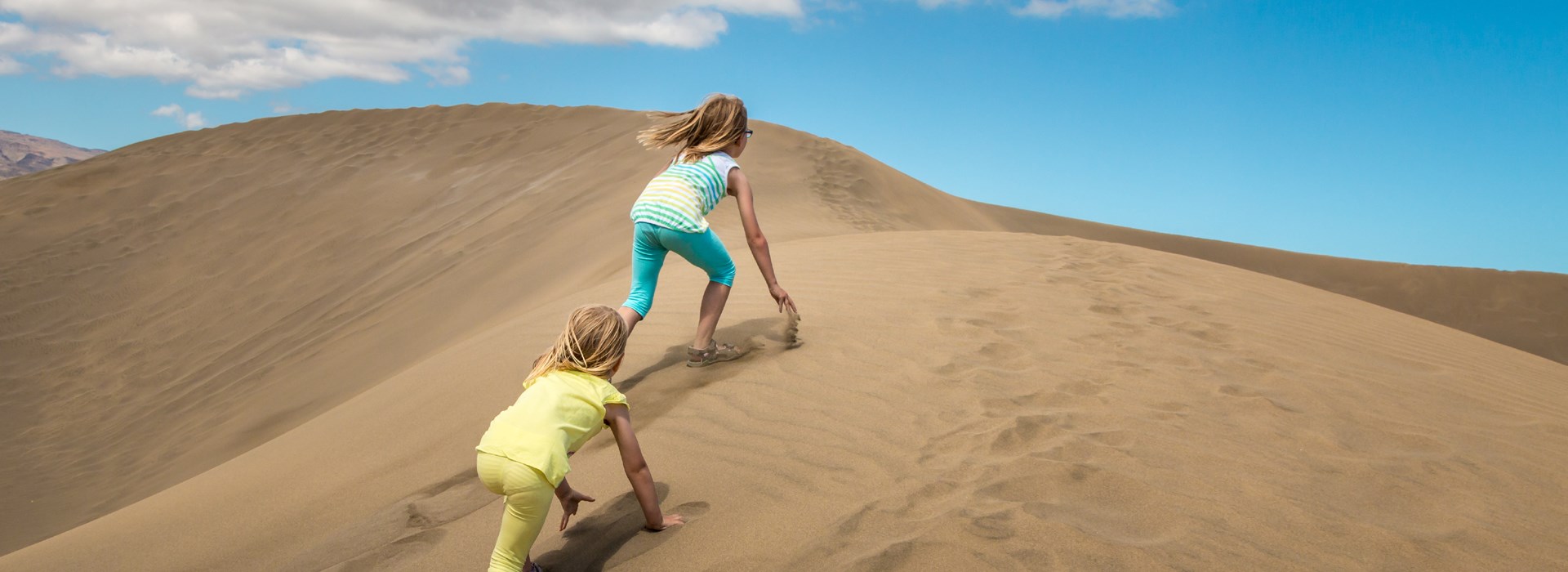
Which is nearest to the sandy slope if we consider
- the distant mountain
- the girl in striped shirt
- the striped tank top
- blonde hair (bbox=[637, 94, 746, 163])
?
the girl in striped shirt

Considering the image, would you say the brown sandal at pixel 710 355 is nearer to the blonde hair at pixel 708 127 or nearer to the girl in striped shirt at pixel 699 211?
the girl in striped shirt at pixel 699 211

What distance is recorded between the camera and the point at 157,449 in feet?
27.4

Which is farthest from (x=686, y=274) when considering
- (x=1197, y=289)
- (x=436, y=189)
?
(x=436, y=189)

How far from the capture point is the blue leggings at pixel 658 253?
3771 millimetres

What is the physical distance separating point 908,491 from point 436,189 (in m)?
14.3

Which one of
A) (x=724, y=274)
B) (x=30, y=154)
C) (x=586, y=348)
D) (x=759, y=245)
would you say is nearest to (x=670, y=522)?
(x=586, y=348)

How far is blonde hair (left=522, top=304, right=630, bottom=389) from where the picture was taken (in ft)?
8.74

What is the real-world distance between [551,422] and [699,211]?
1509 mm

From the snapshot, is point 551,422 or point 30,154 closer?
point 551,422

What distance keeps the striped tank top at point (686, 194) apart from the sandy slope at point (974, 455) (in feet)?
2.31

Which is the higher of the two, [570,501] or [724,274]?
[724,274]

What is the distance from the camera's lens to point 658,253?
3.89 m

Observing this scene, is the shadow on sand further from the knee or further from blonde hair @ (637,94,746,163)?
blonde hair @ (637,94,746,163)

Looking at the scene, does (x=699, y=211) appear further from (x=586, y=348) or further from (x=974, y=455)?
(x=974, y=455)
